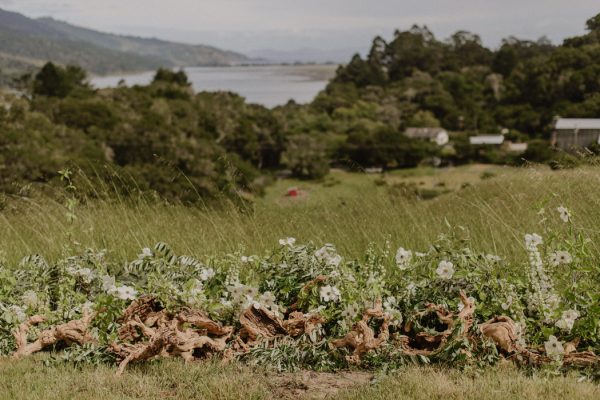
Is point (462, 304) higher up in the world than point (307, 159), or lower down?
higher up

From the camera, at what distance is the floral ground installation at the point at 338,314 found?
3258 mm

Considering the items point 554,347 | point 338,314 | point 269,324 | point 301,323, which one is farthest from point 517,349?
point 269,324

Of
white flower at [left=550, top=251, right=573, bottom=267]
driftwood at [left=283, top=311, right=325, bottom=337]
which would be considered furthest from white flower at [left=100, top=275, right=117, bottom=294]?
white flower at [left=550, top=251, right=573, bottom=267]

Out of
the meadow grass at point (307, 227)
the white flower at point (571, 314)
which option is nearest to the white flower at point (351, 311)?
the white flower at point (571, 314)

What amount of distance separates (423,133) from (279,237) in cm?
5664

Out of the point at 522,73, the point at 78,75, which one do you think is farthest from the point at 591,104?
the point at 78,75

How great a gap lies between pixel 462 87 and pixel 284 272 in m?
71.6

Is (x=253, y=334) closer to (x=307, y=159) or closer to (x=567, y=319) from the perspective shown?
(x=567, y=319)

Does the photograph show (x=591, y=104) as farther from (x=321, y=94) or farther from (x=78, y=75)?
(x=78, y=75)

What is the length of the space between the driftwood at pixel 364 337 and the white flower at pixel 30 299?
5.81ft

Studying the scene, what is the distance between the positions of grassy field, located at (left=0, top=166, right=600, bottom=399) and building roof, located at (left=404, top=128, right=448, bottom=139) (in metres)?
50.5

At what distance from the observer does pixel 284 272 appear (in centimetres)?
387

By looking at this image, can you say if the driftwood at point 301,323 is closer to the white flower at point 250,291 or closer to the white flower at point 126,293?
the white flower at point 250,291

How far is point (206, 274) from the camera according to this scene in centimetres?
389
